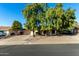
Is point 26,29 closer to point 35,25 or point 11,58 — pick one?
point 35,25

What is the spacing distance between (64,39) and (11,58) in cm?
98

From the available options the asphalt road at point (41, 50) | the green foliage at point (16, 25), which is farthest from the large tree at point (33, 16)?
the asphalt road at point (41, 50)

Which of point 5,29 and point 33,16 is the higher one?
point 33,16

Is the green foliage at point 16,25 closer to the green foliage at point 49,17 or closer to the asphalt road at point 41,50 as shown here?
the green foliage at point 49,17

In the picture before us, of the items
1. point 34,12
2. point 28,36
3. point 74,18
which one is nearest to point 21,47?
point 28,36

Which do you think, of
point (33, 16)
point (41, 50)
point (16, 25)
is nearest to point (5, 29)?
point (16, 25)

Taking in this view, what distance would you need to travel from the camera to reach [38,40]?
5902 millimetres

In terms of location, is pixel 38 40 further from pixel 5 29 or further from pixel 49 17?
pixel 5 29

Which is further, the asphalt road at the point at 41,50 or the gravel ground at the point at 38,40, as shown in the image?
the gravel ground at the point at 38,40

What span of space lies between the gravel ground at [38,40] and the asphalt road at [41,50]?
7 centimetres

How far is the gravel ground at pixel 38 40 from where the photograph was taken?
19.3 ft

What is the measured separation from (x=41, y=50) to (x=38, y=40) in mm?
209

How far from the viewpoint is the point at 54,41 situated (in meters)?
5.88

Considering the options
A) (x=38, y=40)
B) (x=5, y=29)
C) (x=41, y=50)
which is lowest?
(x=41, y=50)
